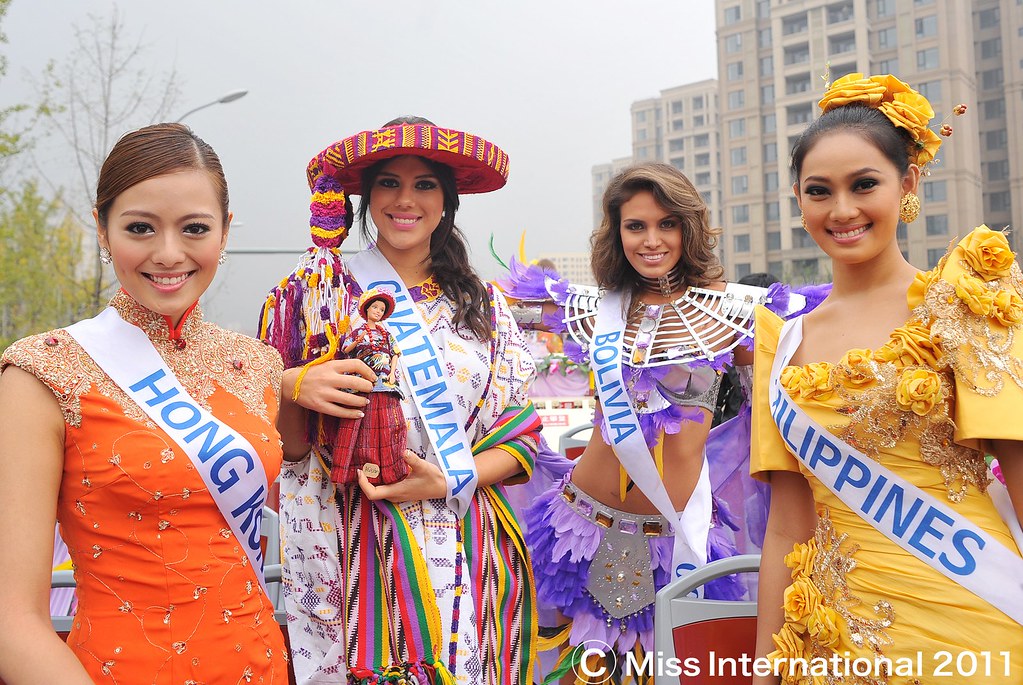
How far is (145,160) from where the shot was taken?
51.5 inches

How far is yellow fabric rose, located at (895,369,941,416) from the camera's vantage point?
129 centimetres

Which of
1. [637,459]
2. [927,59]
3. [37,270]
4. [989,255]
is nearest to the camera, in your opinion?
[989,255]

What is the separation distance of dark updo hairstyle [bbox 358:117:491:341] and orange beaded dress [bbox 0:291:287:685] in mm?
832

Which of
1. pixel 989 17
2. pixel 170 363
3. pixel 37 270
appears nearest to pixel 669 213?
pixel 170 363

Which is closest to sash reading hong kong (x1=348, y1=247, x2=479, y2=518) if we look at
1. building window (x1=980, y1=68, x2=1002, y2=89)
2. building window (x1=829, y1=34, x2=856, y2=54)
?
building window (x1=980, y1=68, x2=1002, y2=89)

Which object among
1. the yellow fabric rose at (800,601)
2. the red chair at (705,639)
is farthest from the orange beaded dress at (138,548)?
the yellow fabric rose at (800,601)

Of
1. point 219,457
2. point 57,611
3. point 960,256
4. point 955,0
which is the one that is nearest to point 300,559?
point 219,457

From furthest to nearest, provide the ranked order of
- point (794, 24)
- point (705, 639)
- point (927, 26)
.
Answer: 1. point (794, 24)
2. point (927, 26)
3. point (705, 639)

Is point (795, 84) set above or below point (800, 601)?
above

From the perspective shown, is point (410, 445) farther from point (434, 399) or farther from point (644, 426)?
point (644, 426)

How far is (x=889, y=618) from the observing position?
4.46 ft

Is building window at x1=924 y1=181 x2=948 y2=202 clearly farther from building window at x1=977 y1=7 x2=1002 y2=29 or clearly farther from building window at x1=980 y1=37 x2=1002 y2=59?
building window at x1=977 y1=7 x2=1002 y2=29

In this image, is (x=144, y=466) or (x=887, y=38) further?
(x=887, y=38)

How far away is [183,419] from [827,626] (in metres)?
1.13
